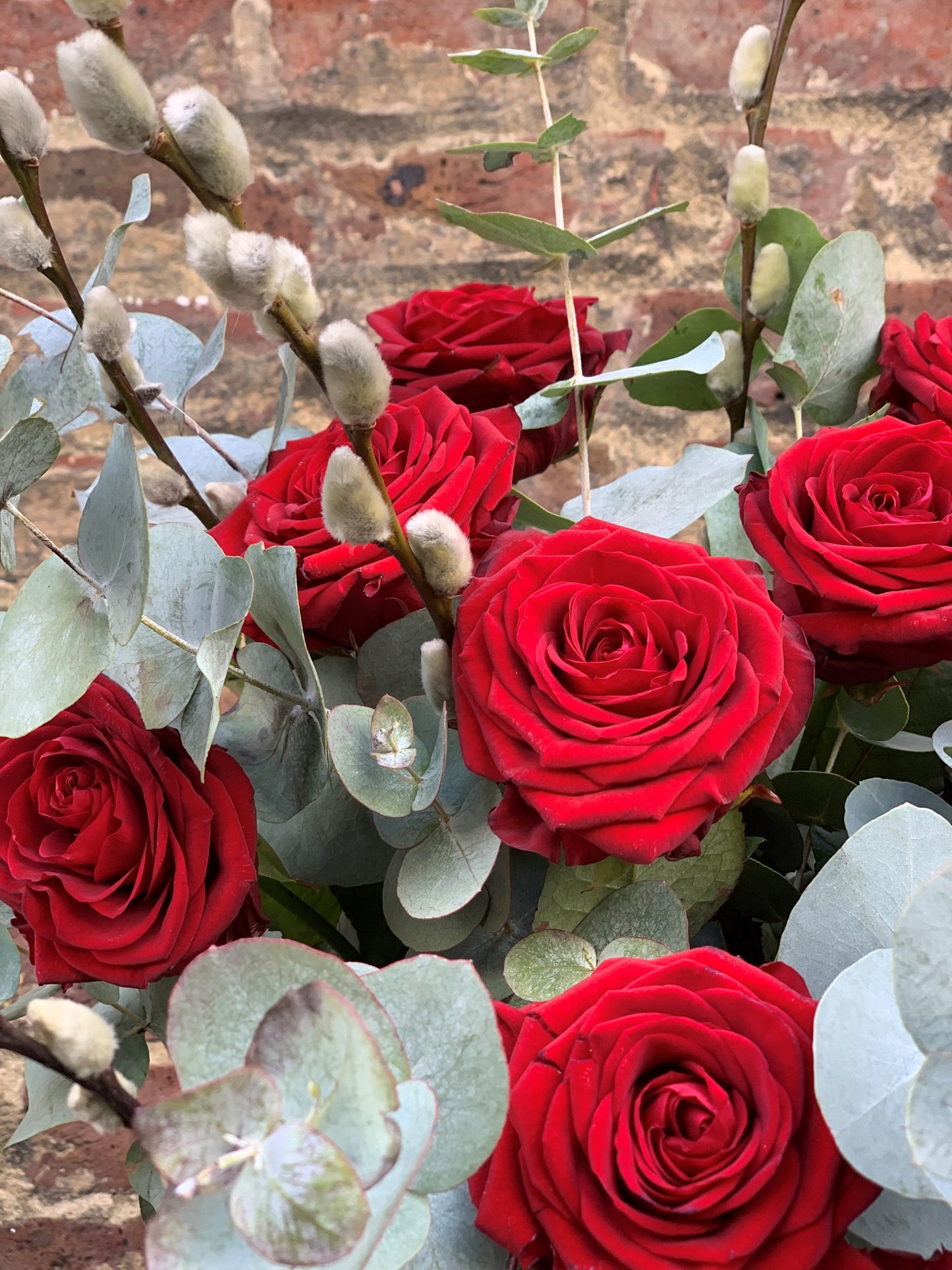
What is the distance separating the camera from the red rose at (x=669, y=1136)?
0.74ft

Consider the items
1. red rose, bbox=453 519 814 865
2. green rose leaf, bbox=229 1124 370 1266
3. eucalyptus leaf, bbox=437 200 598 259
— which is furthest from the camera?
eucalyptus leaf, bbox=437 200 598 259

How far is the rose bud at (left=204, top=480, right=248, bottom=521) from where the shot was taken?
1.36ft

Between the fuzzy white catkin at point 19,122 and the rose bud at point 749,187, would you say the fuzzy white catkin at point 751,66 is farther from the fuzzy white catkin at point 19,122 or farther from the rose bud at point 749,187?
the fuzzy white catkin at point 19,122

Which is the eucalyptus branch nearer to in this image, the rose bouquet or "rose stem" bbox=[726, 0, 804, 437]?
the rose bouquet

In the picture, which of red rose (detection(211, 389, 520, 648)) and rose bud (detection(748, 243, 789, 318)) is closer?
red rose (detection(211, 389, 520, 648))

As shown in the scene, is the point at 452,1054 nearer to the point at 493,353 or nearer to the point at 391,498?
the point at 391,498

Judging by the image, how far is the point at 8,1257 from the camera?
62cm

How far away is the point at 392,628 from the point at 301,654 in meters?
0.04

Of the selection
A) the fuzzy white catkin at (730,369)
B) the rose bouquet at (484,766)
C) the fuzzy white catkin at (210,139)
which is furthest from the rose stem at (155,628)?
the fuzzy white catkin at (730,369)

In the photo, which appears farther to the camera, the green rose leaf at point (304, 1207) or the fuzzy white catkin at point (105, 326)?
the fuzzy white catkin at point (105, 326)

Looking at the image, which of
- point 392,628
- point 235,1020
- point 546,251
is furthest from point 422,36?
point 235,1020

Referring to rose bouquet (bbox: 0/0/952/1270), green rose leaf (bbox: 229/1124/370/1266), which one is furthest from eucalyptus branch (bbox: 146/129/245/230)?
green rose leaf (bbox: 229/1124/370/1266)

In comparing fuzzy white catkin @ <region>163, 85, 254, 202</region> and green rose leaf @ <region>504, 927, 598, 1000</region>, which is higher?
fuzzy white catkin @ <region>163, 85, 254, 202</region>

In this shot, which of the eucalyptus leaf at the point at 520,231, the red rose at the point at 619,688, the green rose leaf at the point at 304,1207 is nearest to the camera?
the green rose leaf at the point at 304,1207
